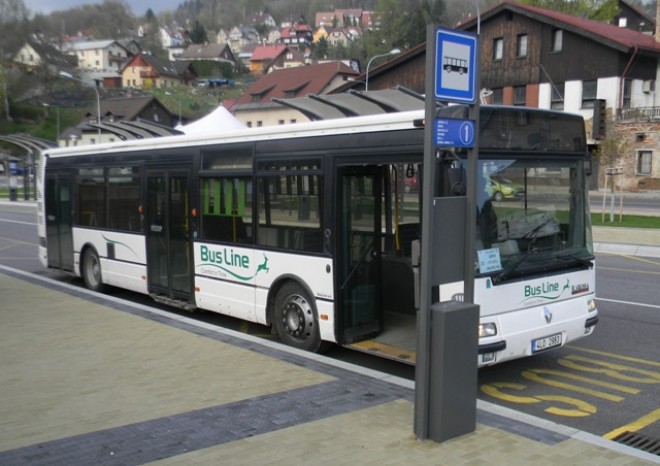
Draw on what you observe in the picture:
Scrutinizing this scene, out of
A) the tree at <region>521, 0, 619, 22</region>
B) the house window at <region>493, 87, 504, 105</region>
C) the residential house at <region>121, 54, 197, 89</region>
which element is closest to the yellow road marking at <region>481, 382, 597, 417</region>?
the house window at <region>493, 87, 504, 105</region>

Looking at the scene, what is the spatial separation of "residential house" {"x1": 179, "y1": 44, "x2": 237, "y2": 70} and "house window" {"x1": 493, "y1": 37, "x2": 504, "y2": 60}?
11896 centimetres

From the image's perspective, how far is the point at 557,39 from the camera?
4609 centimetres

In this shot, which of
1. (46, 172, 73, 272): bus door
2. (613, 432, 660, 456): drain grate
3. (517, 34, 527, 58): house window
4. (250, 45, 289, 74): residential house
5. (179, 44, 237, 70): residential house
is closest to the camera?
(613, 432, 660, 456): drain grate

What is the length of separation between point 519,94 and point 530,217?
44554 millimetres

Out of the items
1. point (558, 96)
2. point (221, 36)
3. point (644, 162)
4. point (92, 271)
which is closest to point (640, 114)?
point (644, 162)

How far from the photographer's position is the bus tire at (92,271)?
12.5 meters

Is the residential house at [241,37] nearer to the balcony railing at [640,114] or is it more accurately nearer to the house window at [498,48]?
the house window at [498,48]

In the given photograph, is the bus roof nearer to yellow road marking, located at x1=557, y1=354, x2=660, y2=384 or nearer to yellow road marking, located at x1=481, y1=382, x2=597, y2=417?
yellow road marking, located at x1=481, y1=382, x2=597, y2=417

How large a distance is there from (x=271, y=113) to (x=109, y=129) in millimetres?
59653

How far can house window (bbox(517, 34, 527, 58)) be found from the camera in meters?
47.6

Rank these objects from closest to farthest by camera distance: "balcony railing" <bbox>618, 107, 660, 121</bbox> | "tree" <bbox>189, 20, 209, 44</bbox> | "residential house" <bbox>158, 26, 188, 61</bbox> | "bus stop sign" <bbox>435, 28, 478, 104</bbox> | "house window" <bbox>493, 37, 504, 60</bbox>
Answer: "bus stop sign" <bbox>435, 28, 478, 104</bbox> < "balcony railing" <bbox>618, 107, 660, 121</bbox> < "house window" <bbox>493, 37, 504, 60</bbox> < "tree" <bbox>189, 20, 209, 44</bbox> < "residential house" <bbox>158, 26, 188, 61</bbox>

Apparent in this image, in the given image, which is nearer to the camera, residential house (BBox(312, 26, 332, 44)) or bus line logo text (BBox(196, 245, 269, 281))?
bus line logo text (BBox(196, 245, 269, 281))

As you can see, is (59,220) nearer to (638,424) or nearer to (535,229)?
(535,229)

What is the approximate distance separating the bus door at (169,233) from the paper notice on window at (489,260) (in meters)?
5.00
